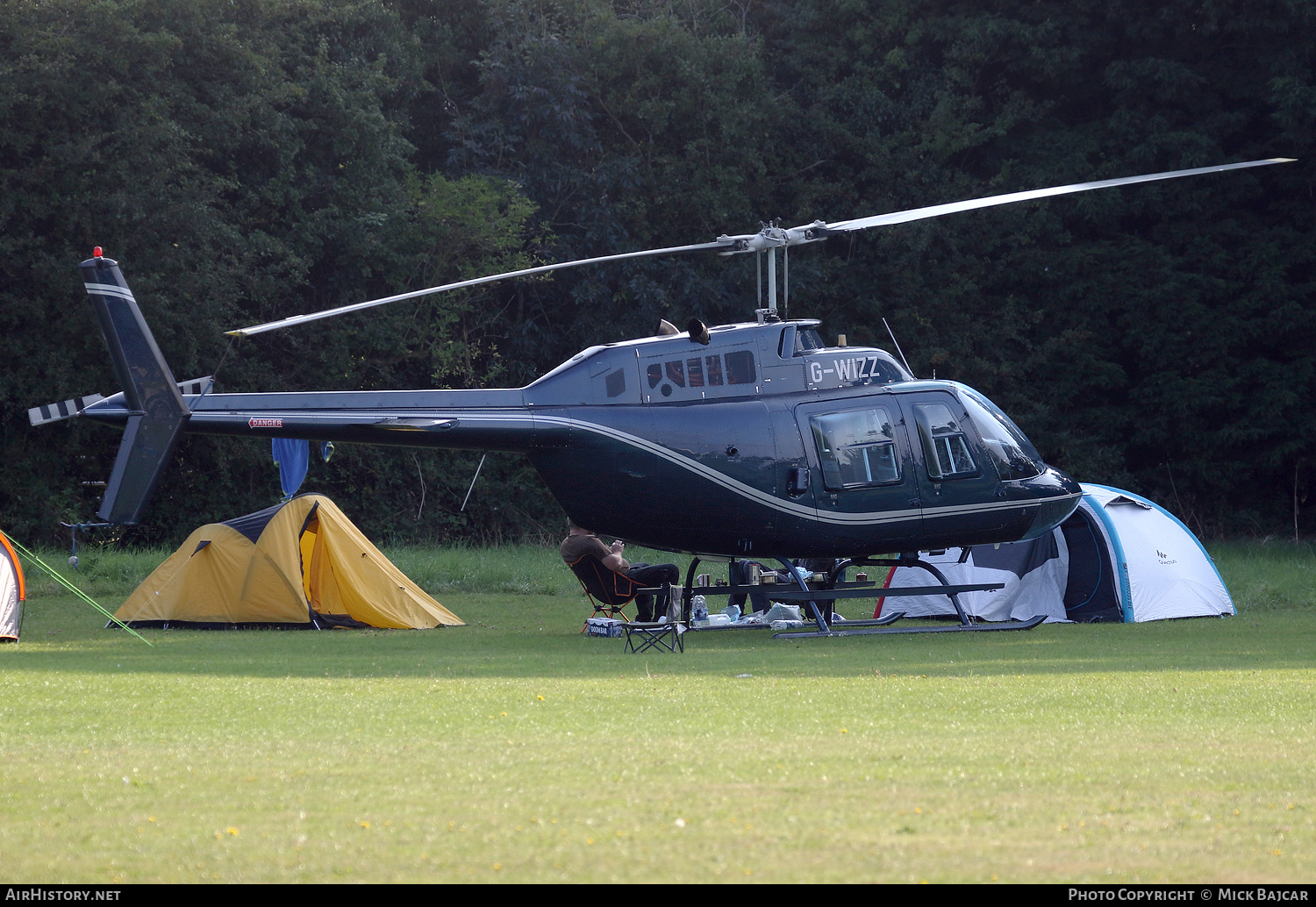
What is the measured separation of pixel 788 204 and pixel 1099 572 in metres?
19.0

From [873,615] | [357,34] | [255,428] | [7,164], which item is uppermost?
[357,34]

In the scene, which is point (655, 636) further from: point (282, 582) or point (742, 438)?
point (282, 582)

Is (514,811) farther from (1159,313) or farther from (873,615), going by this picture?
(1159,313)

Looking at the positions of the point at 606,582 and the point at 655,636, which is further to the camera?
the point at 606,582

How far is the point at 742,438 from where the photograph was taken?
41.1 ft

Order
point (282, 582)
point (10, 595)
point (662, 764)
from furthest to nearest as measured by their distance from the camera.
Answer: point (282, 582), point (10, 595), point (662, 764)

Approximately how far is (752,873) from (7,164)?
24.2 metres

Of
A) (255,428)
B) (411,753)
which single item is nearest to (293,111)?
(255,428)

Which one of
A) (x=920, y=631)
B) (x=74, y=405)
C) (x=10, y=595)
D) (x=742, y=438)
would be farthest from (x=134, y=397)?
(x=920, y=631)

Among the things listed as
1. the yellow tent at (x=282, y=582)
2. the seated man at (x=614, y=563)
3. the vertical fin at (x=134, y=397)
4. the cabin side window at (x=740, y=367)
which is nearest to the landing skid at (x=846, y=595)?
the seated man at (x=614, y=563)

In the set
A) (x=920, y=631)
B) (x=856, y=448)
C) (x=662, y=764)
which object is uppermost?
(x=856, y=448)

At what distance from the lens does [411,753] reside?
6055 mm

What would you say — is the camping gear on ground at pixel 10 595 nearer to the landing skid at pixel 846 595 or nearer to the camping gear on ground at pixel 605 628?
the camping gear on ground at pixel 605 628

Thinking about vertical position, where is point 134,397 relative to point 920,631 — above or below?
above
